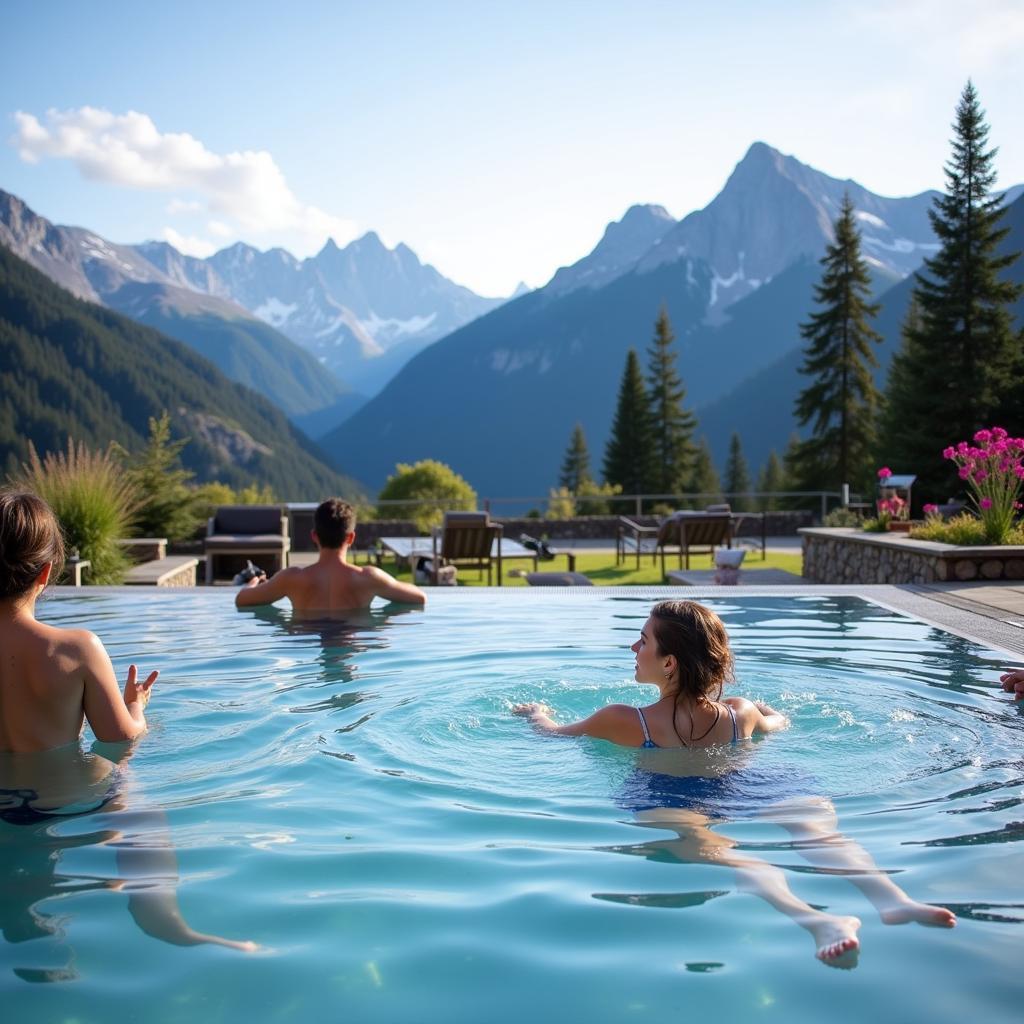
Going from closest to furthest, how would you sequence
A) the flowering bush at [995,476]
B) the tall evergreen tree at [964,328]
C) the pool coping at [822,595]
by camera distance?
1. the pool coping at [822,595]
2. the flowering bush at [995,476]
3. the tall evergreen tree at [964,328]

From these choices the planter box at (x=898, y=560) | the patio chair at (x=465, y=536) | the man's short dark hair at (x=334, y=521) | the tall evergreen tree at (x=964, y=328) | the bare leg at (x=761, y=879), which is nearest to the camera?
the bare leg at (x=761, y=879)

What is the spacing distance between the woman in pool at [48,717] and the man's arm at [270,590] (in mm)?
3072

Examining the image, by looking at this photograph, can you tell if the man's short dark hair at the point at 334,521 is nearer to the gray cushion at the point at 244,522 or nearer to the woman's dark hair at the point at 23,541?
the woman's dark hair at the point at 23,541

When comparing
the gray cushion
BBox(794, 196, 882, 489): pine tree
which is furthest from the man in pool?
BBox(794, 196, 882, 489): pine tree

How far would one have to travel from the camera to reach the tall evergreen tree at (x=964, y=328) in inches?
1035

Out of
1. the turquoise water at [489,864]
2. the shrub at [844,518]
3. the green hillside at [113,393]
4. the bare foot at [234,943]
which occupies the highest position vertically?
the green hillside at [113,393]

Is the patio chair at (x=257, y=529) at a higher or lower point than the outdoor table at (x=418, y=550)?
higher

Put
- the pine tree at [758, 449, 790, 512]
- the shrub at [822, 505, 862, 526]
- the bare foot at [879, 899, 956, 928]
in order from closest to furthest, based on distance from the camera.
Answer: the bare foot at [879, 899, 956, 928]
the shrub at [822, 505, 862, 526]
the pine tree at [758, 449, 790, 512]

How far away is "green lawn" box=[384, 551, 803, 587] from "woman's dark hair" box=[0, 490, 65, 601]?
28.7 feet

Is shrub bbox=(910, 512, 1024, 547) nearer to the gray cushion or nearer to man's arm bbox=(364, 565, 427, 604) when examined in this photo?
man's arm bbox=(364, 565, 427, 604)

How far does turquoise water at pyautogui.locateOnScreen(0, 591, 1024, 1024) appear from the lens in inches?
69.8

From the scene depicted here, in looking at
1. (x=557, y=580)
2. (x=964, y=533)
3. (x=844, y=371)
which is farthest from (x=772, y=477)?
(x=964, y=533)

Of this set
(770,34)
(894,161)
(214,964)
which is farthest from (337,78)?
(894,161)

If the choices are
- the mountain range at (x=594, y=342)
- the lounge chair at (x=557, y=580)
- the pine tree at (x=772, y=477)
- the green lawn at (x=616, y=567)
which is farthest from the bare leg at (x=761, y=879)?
the mountain range at (x=594, y=342)
